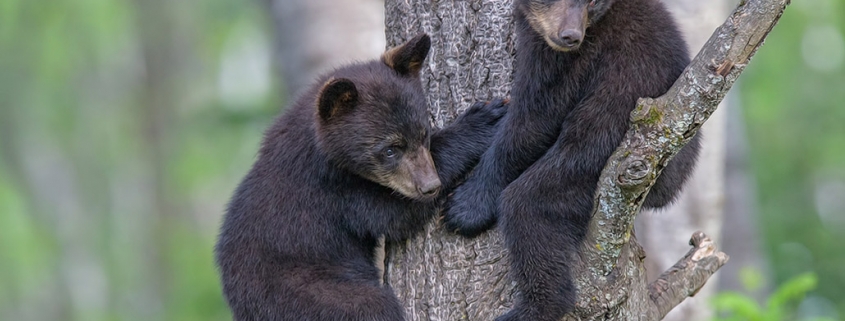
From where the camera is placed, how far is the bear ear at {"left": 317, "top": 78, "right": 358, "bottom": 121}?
4.68m

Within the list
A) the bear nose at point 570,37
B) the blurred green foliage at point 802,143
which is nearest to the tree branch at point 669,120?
the bear nose at point 570,37

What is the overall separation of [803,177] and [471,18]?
17831mm

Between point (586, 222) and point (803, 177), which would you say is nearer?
point (586, 222)

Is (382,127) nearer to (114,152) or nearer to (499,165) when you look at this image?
(499,165)

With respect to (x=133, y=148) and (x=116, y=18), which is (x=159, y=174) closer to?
(x=133, y=148)

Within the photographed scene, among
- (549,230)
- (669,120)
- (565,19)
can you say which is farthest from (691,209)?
(669,120)

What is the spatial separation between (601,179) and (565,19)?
30.2 inches

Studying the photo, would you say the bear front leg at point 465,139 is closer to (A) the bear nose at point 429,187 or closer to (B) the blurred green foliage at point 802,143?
(A) the bear nose at point 429,187

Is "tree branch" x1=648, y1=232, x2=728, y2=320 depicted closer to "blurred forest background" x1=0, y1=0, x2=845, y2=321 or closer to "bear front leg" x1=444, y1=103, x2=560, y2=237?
"bear front leg" x1=444, y1=103, x2=560, y2=237

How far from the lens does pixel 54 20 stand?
873 inches

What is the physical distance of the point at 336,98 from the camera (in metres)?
4.77

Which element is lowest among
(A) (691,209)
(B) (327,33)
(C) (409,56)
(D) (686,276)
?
(A) (691,209)

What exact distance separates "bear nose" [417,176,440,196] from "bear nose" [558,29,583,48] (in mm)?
1083

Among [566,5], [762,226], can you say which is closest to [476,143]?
[566,5]
